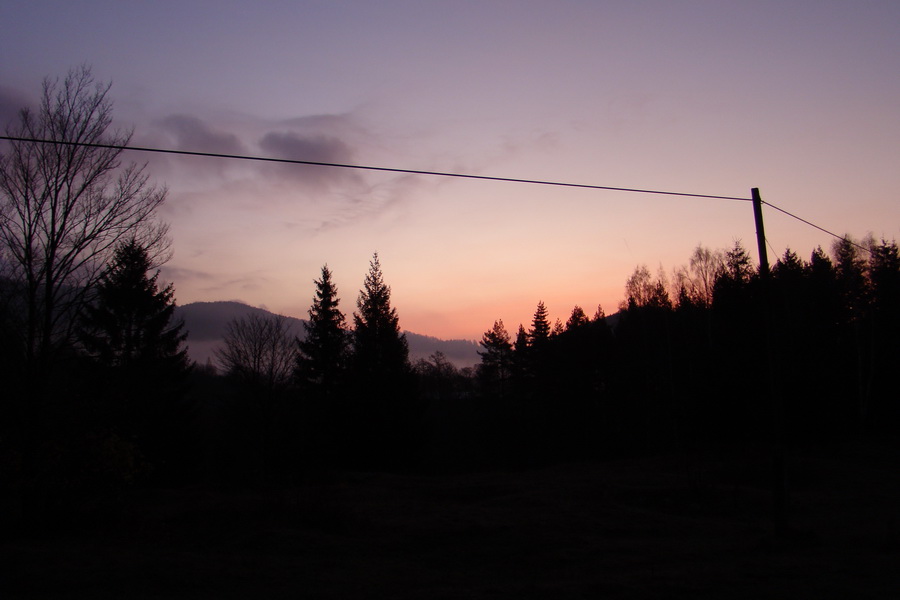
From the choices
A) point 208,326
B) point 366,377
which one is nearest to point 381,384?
point 366,377

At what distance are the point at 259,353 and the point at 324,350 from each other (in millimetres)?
4042

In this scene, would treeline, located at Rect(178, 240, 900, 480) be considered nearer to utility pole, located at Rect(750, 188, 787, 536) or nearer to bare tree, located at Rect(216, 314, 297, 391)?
bare tree, located at Rect(216, 314, 297, 391)

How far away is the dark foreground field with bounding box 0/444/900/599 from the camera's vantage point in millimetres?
8516

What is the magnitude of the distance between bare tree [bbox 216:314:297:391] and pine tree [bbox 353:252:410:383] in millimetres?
4282

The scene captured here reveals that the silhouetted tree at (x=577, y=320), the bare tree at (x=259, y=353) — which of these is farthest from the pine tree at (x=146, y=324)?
the silhouetted tree at (x=577, y=320)

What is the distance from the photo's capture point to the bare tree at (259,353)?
36062 millimetres

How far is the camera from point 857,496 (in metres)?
18.9

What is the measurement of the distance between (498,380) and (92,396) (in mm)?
49906

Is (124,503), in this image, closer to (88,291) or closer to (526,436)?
(88,291)

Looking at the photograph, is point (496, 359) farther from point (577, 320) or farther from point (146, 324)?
point (146, 324)

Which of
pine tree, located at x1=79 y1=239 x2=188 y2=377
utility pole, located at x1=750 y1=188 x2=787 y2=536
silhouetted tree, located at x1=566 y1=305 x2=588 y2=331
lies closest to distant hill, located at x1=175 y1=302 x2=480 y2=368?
pine tree, located at x1=79 y1=239 x2=188 y2=377

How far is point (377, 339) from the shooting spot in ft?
123

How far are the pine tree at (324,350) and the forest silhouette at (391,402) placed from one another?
12 centimetres

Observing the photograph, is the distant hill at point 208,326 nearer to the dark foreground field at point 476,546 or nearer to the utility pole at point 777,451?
the dark foreground field at point 476,546
